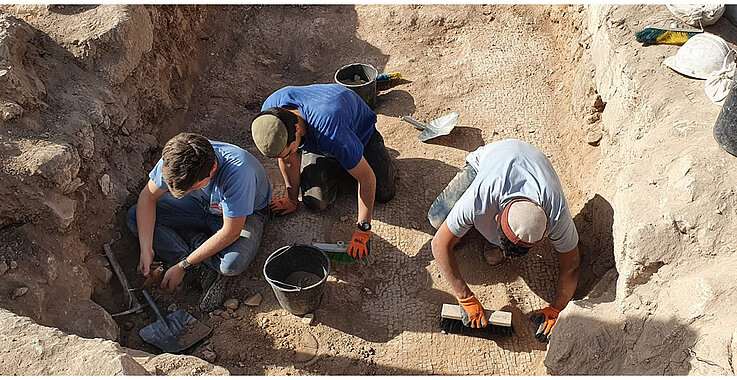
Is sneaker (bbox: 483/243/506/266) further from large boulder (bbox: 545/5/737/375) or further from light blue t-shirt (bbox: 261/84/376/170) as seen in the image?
light blue t-shirt (bbox: 261/84/376/170)

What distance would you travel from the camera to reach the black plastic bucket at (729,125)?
293cm

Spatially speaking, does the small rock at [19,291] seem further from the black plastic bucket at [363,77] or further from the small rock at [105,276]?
the black plastic bucket at [363,77]

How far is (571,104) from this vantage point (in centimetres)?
507

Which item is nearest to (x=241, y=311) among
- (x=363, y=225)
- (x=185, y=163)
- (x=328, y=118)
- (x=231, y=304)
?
(x=231, y=304)

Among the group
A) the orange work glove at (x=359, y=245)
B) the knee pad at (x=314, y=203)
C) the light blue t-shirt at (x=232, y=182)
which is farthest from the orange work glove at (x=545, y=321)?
the light blue t-shirt at (x=232, y=182)

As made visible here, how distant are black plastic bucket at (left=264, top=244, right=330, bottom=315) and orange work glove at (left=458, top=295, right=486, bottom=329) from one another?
894mm

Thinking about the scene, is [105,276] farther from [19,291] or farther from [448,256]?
[448,256]

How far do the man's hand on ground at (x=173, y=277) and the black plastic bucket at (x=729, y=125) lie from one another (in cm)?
336

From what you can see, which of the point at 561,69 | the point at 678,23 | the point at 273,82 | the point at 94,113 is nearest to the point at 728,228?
the point at 678,23

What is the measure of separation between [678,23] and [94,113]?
172 inches

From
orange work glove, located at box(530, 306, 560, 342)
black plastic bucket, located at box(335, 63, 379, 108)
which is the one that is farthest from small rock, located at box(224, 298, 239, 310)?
black plastic bucket, located at box(335, 63, 379, 108)

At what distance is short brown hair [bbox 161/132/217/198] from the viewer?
3.12 m

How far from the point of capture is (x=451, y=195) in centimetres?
399

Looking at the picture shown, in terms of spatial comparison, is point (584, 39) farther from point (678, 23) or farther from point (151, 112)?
point (151, 112)
